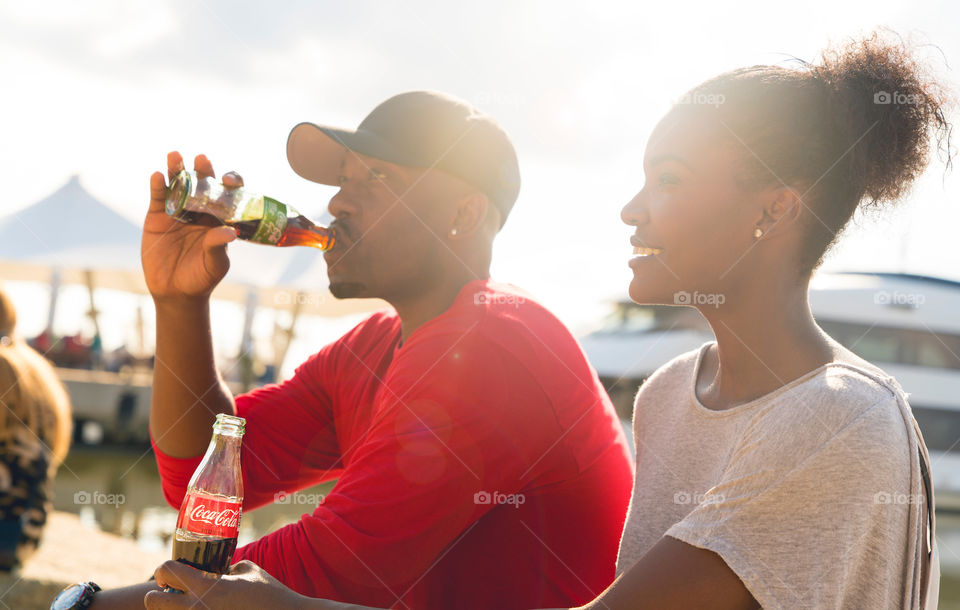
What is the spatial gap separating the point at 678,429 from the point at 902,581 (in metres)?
0.54

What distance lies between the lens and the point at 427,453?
5.28 ft

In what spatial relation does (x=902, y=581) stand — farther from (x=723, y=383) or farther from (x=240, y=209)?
(x=240, y=209)

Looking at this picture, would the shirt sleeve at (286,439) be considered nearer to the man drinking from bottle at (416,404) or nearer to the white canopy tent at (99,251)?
the man drinking from bottle at (416,404)

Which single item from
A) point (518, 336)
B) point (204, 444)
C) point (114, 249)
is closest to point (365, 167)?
point (518, 336)

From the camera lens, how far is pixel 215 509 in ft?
4.99

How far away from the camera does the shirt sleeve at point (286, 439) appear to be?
7.57ft

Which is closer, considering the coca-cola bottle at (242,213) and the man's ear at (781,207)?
the man's ear at (781,207)
